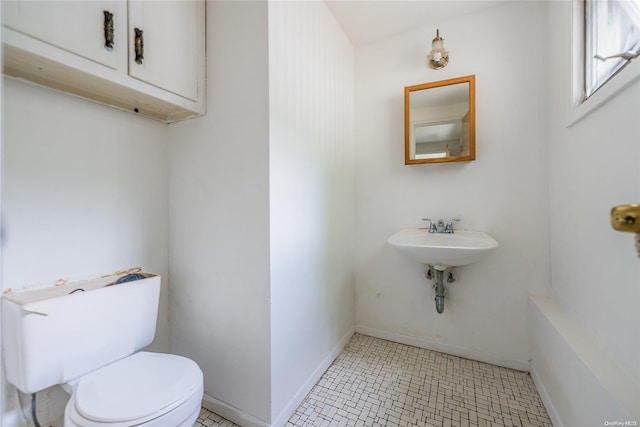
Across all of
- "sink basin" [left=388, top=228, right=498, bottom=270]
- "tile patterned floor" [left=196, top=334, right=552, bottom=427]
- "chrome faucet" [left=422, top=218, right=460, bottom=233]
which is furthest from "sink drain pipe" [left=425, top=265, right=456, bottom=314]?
"tile patterned floor" [left=196, top=334, right=552, bottom=427]

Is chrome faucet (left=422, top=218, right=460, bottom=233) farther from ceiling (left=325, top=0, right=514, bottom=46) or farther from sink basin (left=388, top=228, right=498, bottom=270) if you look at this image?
ceiling (left=325, top=0, right=514, bottom=46)

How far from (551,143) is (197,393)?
222 cm

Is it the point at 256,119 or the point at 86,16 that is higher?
the point at 86,16


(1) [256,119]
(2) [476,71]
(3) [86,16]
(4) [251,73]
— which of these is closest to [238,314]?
(1) [256,119]

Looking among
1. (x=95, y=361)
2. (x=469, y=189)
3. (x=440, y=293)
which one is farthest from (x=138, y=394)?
(x=469, y=189)

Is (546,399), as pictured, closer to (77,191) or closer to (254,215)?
(254,215)

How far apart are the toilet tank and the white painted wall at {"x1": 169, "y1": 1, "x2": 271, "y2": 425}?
0.27 meters

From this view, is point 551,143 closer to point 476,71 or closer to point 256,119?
point 476,71

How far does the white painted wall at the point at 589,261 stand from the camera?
2.72 ft

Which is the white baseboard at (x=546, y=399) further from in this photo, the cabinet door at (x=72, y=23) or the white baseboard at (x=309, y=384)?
the cabinet door at (x=72, y=23)

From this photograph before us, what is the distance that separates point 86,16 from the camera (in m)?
0.94

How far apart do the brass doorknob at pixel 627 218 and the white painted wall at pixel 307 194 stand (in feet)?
3.55

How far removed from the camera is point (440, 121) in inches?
71.0

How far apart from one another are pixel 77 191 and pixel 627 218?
184 centimetres
